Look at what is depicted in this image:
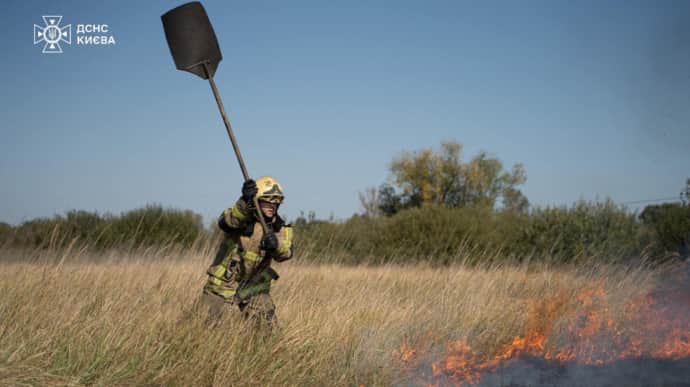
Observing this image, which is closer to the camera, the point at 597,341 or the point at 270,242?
the point at 270,242

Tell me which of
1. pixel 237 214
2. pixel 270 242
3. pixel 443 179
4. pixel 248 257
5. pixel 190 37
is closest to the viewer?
pixel 270 242

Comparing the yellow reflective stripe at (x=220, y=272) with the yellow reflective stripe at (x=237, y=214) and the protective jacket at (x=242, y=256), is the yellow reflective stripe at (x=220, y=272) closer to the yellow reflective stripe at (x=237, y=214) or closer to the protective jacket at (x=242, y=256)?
the protective jacket at (x=242, y=256)

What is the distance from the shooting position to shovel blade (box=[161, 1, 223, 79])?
5.64 meters

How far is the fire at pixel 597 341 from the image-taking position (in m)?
5.28

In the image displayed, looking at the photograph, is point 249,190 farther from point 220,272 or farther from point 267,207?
point 220,272

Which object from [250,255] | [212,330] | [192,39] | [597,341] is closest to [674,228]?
[597,341]

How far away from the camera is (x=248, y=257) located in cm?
521

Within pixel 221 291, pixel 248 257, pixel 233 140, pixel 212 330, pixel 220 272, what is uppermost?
pixel 233 140

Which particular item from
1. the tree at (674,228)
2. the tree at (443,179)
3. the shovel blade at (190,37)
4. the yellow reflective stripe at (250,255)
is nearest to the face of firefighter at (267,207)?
the yellow reflective stripe at (250,255)

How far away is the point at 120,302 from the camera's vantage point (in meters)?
5.41

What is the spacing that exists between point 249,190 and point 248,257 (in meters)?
0.64

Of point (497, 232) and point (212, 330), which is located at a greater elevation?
point (497, 232)

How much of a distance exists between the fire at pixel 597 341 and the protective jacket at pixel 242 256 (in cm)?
167

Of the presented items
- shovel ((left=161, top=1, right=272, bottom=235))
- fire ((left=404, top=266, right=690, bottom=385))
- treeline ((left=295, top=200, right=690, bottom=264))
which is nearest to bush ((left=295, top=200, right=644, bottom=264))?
treeline ((left=295, top=200, right=690, bottom=264))
